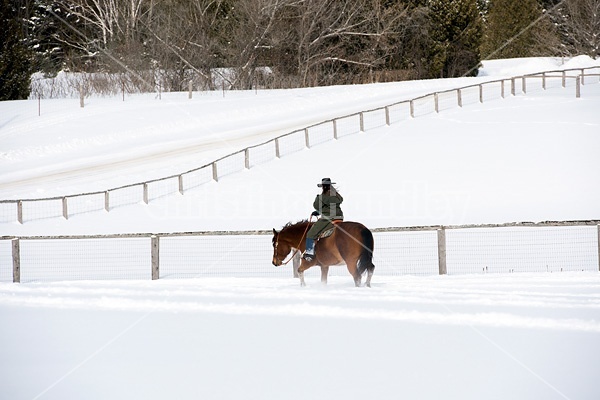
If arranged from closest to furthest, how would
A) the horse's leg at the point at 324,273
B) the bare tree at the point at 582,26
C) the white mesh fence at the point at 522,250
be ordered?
the horse's leg at the point at 324,273 < the white mesh fence at the point at 522,250 < the bare tree at the point at 582,26

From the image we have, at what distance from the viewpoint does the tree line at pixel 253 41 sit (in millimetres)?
62469

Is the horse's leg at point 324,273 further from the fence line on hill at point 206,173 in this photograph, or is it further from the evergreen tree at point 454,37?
the evergreen tree at point 454,37

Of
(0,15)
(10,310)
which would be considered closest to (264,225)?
(10,310)

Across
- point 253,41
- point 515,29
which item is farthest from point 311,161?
point 515,29

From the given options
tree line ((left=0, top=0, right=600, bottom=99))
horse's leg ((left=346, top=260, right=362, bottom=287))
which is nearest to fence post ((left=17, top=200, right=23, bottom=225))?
horse's leg ((left=346, top=260, right=362, bottom=287))

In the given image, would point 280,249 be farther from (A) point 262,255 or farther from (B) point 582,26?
(B) point 582,26

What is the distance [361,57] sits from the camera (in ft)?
218

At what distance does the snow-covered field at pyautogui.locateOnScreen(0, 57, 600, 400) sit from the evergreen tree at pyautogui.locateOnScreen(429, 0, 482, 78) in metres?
29.1

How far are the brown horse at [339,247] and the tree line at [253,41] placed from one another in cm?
4487

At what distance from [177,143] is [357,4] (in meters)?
28.9

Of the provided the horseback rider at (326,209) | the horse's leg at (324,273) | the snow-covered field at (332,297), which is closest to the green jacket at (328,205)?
the horseback rider at (326,209)

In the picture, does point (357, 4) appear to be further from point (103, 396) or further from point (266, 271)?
point (103, 396)

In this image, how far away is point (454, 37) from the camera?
72938mm

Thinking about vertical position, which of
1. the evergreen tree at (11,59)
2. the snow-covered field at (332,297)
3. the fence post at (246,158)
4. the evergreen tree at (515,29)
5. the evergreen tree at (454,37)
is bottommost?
the snow-covered field at (332,297)
